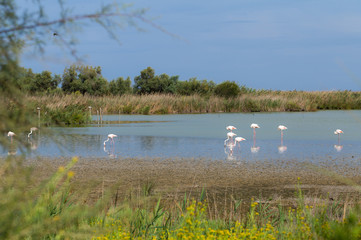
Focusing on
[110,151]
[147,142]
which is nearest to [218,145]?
[147,142]

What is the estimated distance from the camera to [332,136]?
671 inches

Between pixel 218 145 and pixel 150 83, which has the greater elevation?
pixel 150 83

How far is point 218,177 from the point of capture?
27.6 feet

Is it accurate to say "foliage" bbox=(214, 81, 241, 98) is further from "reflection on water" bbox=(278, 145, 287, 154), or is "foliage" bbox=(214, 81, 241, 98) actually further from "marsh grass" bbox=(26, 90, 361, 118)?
"reflection on water" bbox=(278, 145, 287, 154)

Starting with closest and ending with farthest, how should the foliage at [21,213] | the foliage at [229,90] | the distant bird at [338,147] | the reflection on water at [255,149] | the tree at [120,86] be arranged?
the foliage at [21,213] → the reflection on water at [255,149] → the distant bird at [338,147] → the foliage at [229,90] → the tree at [120,86]

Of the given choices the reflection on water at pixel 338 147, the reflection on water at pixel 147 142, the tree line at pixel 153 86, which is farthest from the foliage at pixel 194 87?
the reflection on water at pixel 338 147

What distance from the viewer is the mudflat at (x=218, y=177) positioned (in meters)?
6.81

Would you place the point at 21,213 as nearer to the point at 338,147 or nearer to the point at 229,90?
the point at 338,147

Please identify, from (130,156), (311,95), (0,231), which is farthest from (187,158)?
(311,95)

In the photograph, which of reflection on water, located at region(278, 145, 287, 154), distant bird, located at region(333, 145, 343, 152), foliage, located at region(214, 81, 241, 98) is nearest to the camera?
reflection on water, located at region(278, 145, 287, 154)

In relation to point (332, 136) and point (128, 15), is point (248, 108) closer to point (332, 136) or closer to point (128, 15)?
point (332, 136)

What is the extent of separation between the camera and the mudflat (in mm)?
6812

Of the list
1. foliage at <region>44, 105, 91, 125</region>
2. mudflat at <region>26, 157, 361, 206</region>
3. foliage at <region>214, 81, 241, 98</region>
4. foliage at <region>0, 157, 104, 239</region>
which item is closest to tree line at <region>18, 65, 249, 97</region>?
foliage at <region>214, 81, 241, 98</region>

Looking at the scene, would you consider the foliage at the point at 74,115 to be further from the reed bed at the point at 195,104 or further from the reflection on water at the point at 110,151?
the reflection on water at the point at 110,151
